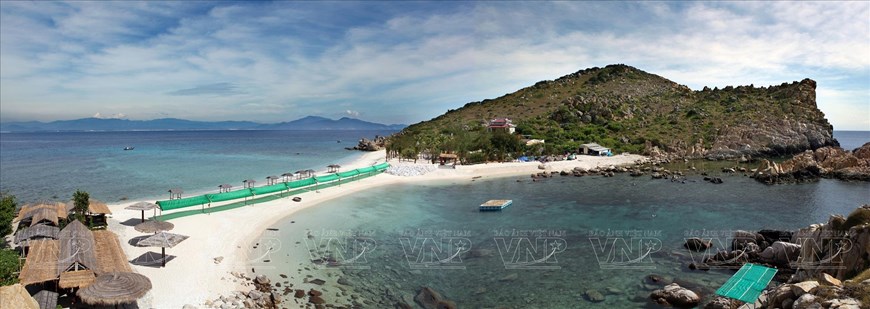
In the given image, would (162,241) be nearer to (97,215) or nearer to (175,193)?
(97,215)

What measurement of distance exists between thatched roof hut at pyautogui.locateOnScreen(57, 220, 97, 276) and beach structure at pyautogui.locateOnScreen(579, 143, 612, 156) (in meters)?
62.5

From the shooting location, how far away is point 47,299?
12547 mm

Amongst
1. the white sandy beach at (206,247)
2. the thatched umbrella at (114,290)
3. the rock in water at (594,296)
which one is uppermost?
the thatched umbrella at (114,290)

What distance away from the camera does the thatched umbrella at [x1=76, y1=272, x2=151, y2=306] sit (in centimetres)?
1214

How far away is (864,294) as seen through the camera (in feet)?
31.9

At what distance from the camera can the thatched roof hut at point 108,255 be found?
15.0 meters

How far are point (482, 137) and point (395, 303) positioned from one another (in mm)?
49859

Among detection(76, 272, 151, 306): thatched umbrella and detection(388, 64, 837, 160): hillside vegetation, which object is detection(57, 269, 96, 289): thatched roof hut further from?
detection(388, 64, 837, 160): hillside vegetation

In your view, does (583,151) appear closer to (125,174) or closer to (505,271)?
(505,271)

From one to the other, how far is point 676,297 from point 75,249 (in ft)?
73.6

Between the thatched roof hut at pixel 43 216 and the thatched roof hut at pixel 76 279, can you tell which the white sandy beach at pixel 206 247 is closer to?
the thatched roof hut at pixel 76 279

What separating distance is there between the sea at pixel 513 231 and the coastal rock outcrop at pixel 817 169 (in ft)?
7.00

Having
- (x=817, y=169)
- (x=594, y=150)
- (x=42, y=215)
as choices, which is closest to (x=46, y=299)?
(x=42, y=215)

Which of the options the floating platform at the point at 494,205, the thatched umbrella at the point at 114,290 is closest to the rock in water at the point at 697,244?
the floating platform at the point at 494,205
